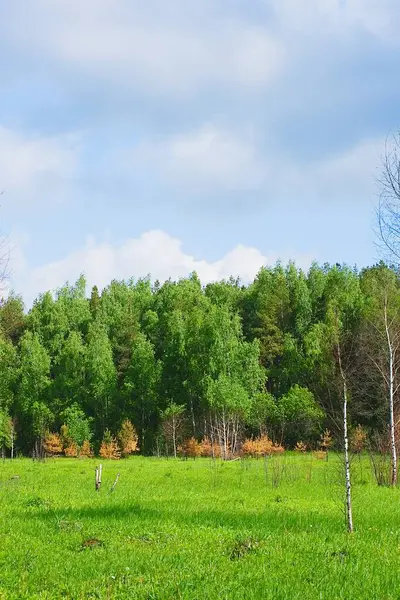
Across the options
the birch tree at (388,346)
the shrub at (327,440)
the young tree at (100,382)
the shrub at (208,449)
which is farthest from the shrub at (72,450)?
the birch tree at (388,346)

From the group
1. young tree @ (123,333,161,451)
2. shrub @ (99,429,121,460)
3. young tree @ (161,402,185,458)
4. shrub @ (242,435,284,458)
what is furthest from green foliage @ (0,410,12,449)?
shrub @ (242,435,284,458)

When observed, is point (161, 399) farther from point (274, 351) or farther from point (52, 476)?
point (52, 476)

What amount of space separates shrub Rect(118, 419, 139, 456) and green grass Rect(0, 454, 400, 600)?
43.9 metres

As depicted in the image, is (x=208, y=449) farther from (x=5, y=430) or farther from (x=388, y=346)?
(x=388, y=346)

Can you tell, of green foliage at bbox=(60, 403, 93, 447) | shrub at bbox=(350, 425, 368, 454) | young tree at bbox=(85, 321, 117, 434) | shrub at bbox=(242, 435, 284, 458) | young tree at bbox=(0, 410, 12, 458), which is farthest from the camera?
young tree at bbox=(85, 321, 117, 434)

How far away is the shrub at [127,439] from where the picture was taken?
66.3 m

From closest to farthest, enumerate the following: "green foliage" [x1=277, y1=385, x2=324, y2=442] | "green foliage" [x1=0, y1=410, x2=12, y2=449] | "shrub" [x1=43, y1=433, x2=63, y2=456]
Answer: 1. "green foliage" [x1=277, y1=385, x2=324, y2=442]
2. "shrub" [x1=43, y1=433, x2=63, y2=456]
3. "green foliage" [x1=0, y1=410, x2=12, y2=449]

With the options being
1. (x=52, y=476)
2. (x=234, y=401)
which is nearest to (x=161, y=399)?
(x=234, y=401)

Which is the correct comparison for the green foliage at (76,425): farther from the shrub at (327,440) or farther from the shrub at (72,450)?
the shrub at (327,440)

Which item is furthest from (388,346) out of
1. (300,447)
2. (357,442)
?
(300,447)

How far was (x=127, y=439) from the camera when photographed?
2643 inches

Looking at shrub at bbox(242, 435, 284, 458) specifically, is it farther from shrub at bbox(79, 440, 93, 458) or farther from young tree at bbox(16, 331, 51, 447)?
young tree at bbox(16, 331, 51, 447)

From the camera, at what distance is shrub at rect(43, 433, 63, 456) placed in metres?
69.3

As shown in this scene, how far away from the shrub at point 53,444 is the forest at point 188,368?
0.24 meters
